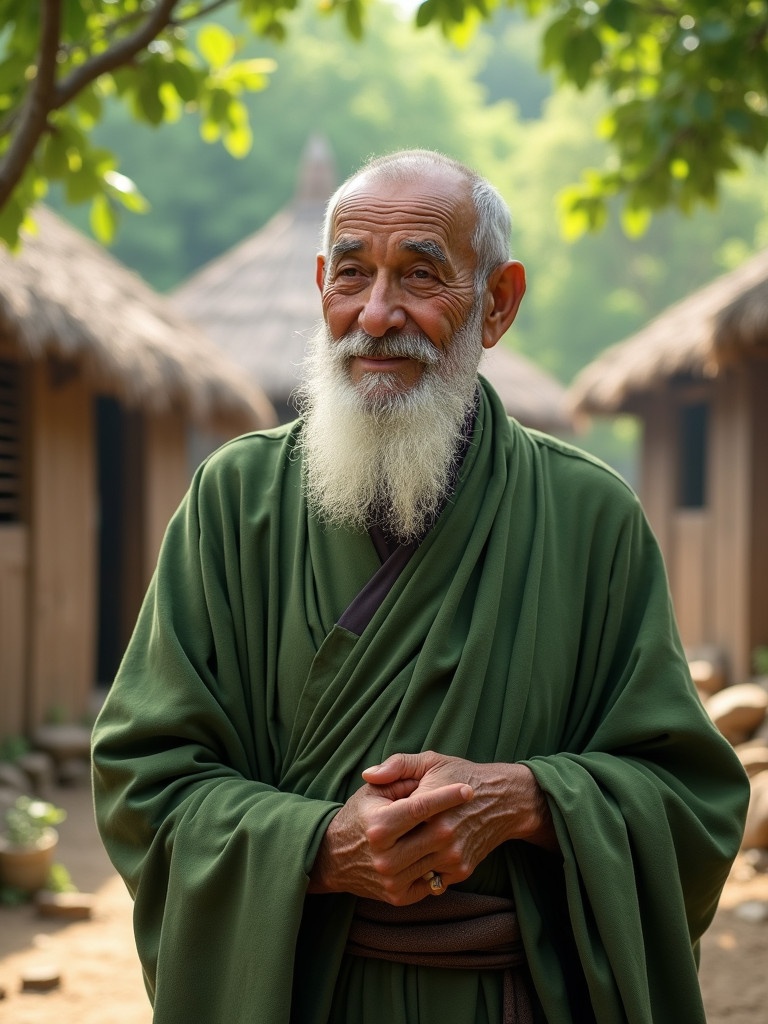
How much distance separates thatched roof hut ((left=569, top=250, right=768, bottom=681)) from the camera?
31.5 feet

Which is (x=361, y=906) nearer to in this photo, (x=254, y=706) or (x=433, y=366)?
(x=254, y=706)

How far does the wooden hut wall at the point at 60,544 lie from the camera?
8.44 m

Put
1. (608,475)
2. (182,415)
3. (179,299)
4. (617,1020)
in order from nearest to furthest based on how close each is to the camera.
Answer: (617,1020)
(608,475)
(182,415)
(179,299)

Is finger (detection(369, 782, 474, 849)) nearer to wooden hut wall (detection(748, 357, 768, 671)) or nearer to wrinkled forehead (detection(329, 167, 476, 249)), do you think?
wrinkled forehead (detection(329, 167, 476, 249))

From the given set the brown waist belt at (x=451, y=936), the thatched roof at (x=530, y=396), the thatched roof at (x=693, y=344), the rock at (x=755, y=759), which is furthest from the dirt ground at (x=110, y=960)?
the thatched roof at (x=530, y=396)

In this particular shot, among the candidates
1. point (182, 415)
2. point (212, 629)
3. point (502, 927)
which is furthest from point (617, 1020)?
point (182, 415)

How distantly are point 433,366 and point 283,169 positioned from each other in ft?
96.8

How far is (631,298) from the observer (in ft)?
110

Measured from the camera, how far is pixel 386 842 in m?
1.91

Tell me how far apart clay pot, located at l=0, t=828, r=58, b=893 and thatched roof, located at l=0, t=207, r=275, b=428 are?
3137mm

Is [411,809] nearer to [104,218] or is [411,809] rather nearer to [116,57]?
[116,57]

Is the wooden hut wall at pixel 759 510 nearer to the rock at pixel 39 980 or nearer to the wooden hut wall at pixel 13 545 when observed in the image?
the wooden hut wall at pixel 13 545

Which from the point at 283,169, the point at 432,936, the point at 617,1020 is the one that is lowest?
the point at 617,1020

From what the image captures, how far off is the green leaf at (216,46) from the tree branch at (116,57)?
0.55 meters
